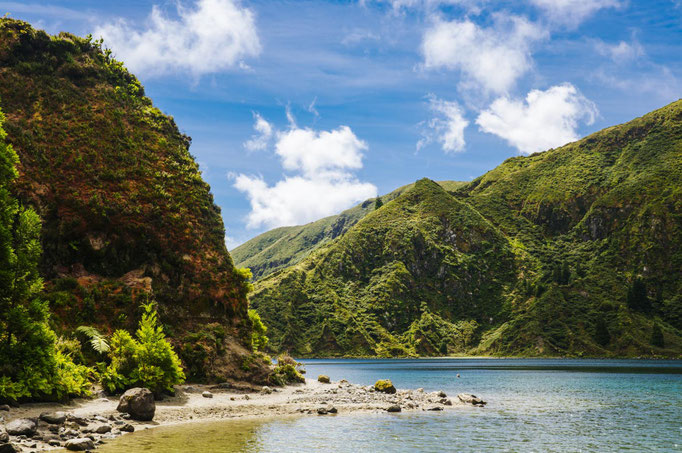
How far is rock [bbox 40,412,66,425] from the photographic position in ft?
91.1

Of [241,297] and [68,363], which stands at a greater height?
[241,297]

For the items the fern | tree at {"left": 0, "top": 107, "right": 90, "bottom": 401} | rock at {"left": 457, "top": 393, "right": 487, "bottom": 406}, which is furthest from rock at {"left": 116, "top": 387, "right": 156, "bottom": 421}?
rock at {"left": 457, "top": 393, "right": 487, "bottom": 406}

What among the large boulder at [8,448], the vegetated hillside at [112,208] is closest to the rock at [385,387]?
the vegetated hillside at [112,208]

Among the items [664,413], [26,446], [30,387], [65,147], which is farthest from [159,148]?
[664,413]

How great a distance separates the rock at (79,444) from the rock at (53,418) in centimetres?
391

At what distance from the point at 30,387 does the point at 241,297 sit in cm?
3331

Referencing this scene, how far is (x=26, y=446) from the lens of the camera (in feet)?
76.3

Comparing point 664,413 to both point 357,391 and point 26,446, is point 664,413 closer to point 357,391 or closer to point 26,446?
point 357,391

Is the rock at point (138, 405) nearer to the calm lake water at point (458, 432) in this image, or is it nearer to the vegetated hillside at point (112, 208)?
the calm lake water at point (458, 432)

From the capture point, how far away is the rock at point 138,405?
33.0 metres

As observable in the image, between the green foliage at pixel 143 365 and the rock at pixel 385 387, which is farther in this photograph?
the rock at pixel 385 387

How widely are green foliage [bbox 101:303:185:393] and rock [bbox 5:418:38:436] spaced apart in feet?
44.4

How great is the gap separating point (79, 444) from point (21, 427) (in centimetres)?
353

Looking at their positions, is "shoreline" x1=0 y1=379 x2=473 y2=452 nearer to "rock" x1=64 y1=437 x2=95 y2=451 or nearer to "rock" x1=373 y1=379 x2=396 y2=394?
"rock" x1=64 y1=437 x2=95 y2=451
